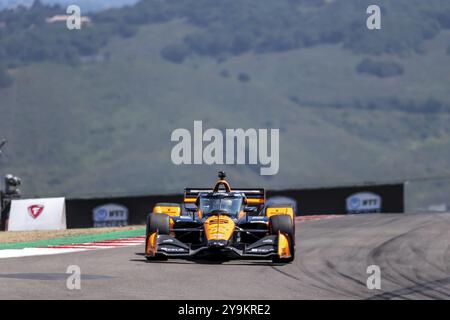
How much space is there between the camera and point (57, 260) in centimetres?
2136

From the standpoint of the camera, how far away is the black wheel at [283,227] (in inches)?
819

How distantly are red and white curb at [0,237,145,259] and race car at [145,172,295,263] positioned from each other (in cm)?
274

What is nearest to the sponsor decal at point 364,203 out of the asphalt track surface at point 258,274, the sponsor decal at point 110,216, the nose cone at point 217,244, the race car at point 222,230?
the sponsor decal at point 110,216

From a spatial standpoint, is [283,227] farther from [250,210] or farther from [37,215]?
[37,215]

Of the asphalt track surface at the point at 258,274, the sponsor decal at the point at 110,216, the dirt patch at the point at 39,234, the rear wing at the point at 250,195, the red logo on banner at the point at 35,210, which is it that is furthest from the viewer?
the sponsor decal at the point at 110,216

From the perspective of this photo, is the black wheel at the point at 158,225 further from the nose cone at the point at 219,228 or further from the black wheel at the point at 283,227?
the black wheel at the point at 283,227

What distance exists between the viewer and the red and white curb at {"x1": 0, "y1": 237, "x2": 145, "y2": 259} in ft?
76.2

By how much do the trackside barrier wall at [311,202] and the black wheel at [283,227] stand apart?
→ 15.0 meters

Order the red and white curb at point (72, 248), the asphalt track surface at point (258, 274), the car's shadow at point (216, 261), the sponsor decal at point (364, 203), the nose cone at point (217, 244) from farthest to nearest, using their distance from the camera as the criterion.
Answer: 1. the sponsor decal at point (364, 203)
2. the red and white curb at point (72, 248)
3. the car's shadow at point (216, 261)
4. the nose cone at point (217, 244)
5. the asphalt track surface at point (258, 274)

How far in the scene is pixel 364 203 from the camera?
39000mm
